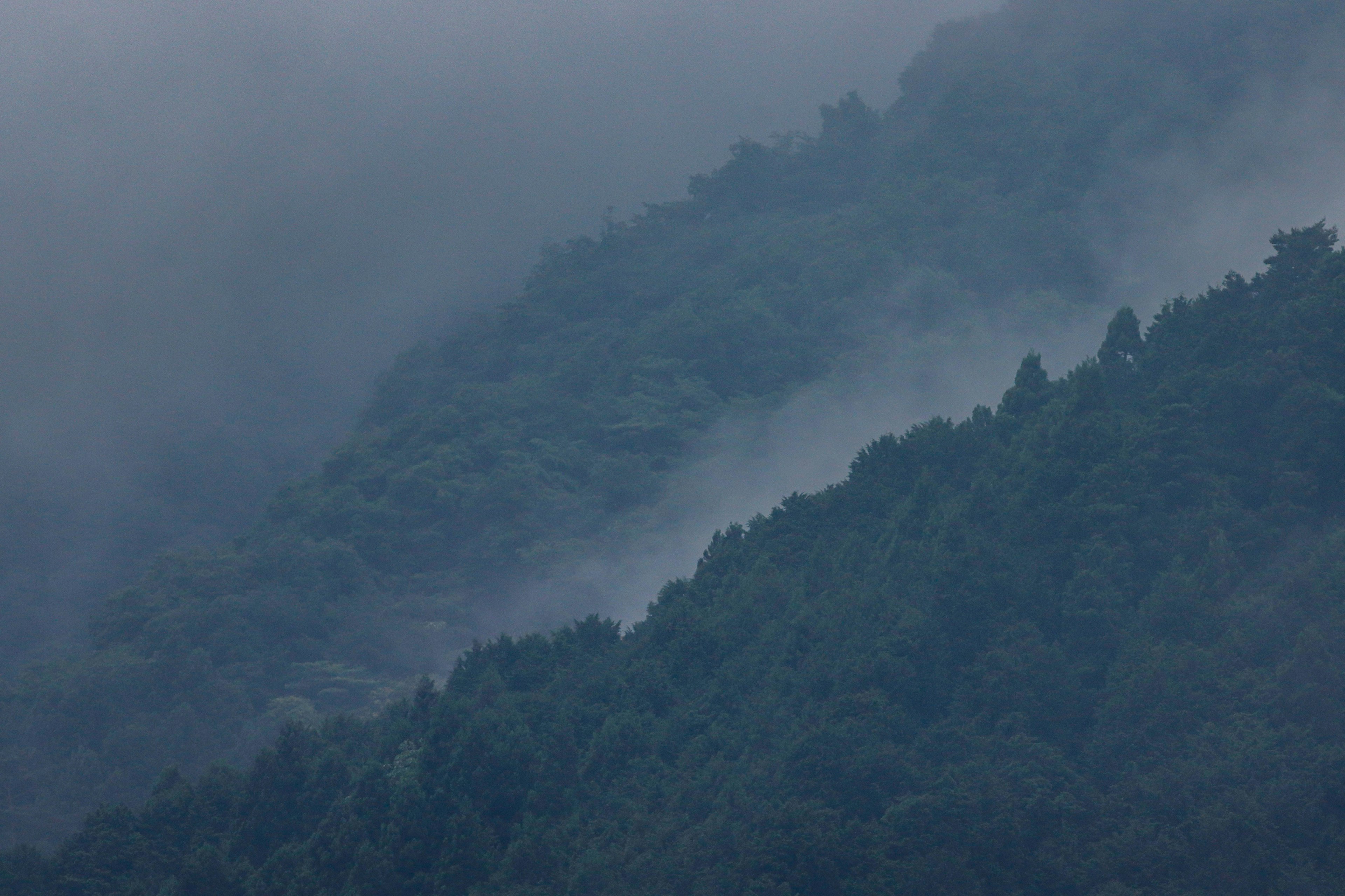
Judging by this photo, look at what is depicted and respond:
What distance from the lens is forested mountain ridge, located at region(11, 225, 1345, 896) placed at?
13672 millimetres

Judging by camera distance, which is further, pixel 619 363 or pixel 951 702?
pixel 619 363

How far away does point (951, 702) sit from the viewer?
15.9 meters

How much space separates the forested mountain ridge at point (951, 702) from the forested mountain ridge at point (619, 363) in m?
5.39

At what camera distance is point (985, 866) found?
531 inches

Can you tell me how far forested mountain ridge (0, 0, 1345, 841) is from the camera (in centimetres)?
2444

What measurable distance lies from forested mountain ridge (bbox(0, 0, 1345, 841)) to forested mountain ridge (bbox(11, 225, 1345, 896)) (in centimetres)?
539

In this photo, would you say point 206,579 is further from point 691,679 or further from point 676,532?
point 691,679

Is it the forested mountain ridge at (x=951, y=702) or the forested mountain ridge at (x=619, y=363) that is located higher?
the forested mountain ridge at (x=619, y=363)

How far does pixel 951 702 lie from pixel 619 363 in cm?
1793

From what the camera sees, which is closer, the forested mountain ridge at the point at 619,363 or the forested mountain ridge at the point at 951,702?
the forested mountain ridge at the point at 951,702

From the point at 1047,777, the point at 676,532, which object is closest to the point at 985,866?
the point at 1047,777

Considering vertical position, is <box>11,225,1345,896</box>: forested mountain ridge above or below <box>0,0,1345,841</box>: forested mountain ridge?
below

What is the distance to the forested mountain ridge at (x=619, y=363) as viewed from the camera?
2444cm

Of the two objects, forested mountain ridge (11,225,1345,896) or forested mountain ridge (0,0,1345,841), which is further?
forested mountain ridge (0,0,1345,841)
